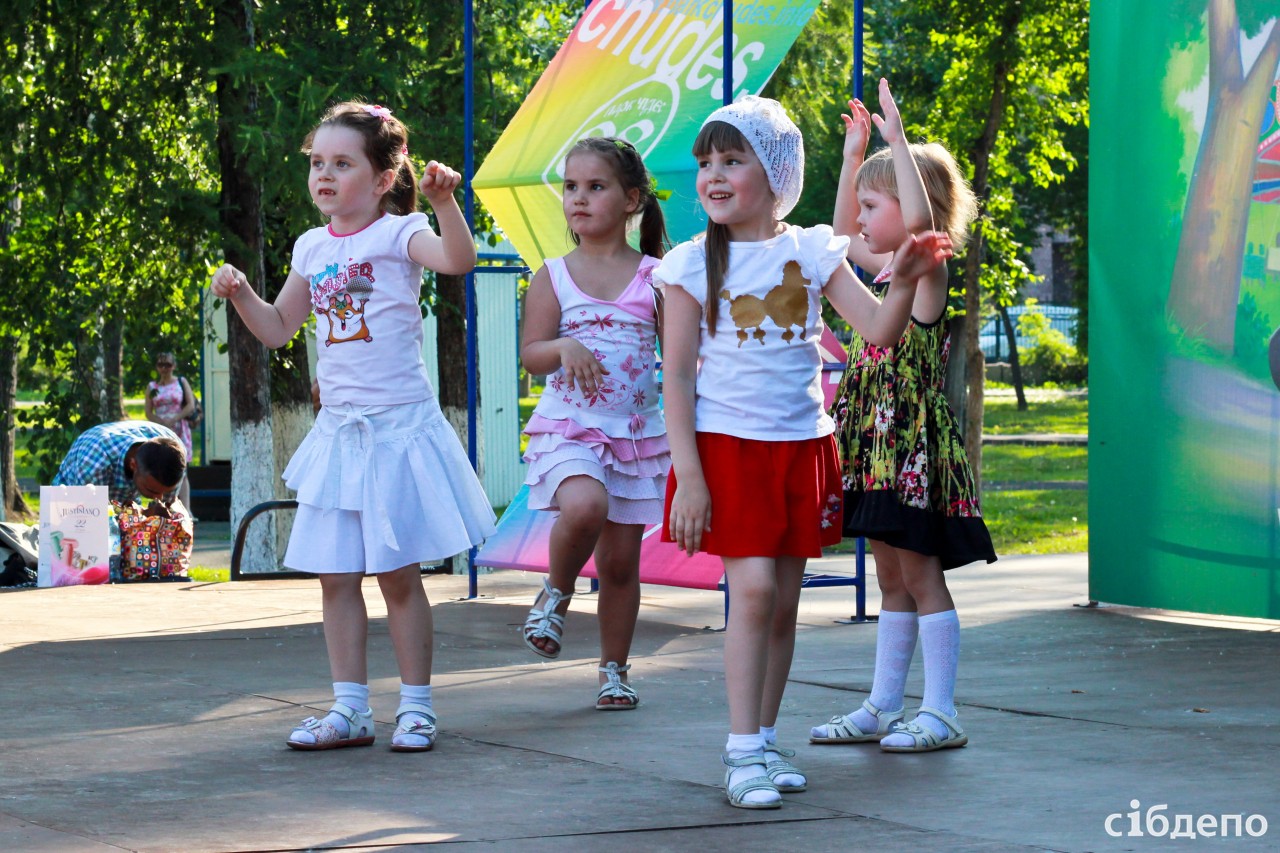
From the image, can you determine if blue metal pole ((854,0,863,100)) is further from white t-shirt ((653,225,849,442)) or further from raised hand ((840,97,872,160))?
white t-shirt ((653,225,849,442))

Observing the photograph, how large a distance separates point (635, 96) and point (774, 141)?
12.5 feet

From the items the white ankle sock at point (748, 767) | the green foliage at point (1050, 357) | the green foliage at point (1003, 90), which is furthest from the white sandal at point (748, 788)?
the green foliage at point (1050, 357)

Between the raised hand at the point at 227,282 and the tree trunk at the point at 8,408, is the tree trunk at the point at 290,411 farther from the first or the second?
the raised hand at the point at 227,282

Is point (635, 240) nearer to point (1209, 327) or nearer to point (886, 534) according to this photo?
point (1209, 327)

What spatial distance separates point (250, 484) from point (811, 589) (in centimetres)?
508

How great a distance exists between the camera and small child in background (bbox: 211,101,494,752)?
486 cm

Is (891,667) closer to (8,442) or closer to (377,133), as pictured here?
(377,133)

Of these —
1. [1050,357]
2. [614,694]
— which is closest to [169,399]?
[614,694]

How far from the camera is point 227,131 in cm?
1178

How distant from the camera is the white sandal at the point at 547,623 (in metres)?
5.32

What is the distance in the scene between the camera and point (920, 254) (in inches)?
158

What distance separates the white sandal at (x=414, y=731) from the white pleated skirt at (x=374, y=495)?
40 centimetres

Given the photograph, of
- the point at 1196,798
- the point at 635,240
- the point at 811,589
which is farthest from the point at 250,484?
the point at 1196,798

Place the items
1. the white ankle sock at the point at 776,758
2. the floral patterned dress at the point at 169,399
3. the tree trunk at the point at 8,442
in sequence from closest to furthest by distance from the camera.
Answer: the white ankle sock at the point at 776,758, the tree trunk at the point at 8,442, the floral patterned dress at the point at 169,399
